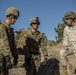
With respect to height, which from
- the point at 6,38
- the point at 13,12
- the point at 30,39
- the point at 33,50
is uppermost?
the point at 13,12

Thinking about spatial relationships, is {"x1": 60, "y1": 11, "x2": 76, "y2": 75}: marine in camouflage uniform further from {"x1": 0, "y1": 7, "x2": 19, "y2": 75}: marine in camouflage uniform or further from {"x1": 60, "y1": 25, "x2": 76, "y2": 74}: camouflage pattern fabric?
{"x1": 0, "y1": 7, "x2": 19, "y2": 75}: marine in camouflage uniform

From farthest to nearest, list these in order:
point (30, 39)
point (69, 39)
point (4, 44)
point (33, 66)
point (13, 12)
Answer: point (69, 39), point (30, 39), point (33, 66), point (13, 12), point (4, 44)

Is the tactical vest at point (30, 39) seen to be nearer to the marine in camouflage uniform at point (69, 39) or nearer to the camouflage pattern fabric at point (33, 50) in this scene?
the camouflage pattern fabric at point (33, 50)

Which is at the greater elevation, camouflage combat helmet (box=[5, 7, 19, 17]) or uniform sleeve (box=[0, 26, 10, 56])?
camouflage combat helmet (box=[5, 7, 19, 17])

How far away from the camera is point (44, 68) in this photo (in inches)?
194

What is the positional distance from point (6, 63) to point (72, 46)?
3455mm

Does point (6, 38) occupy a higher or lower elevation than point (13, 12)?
lower

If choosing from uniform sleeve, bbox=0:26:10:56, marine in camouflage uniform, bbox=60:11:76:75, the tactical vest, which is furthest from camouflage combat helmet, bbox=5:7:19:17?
marine in camouflage uniform, bbox=60:11:76:75

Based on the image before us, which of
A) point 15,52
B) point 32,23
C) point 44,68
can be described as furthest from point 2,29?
point 32,23

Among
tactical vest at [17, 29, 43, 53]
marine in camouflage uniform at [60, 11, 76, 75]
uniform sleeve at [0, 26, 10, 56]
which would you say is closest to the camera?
uniform sleeve at [0, 26, 10, 56]

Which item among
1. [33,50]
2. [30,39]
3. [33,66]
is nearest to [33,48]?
[33,50]

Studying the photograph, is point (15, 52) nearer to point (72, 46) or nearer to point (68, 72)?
point (72, 46)

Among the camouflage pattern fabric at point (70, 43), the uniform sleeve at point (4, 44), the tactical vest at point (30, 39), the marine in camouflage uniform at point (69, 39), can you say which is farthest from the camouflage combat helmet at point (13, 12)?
the camouflage pattern fabric at point (70, 43)

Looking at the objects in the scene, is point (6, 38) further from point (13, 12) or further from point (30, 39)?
point (30, 39)
